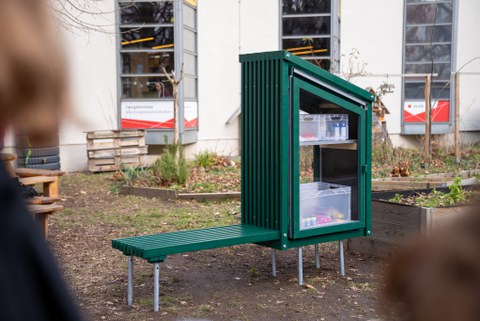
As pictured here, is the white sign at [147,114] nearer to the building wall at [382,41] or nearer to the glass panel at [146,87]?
the glass panel at [146,87]

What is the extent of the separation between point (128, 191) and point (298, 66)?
246 inches

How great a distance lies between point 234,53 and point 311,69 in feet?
40.7

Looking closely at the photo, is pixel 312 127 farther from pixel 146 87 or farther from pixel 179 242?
pixel 146 87

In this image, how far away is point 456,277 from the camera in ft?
3.14

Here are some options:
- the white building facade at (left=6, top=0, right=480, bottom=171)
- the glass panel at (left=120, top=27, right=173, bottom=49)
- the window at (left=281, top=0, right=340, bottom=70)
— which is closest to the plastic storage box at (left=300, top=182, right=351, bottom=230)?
the white building facade at (left=6, top=0, right=480, bottom=171)

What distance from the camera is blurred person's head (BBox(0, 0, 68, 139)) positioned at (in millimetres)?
967

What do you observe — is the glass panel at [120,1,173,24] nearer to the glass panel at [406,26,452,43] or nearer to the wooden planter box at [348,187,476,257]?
the glass panel at [406,26,452,43]

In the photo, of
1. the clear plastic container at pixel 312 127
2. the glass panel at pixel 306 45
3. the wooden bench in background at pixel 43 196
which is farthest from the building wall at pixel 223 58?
the clear plastic container at pixel 312 127

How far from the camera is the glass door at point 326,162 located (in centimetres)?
600

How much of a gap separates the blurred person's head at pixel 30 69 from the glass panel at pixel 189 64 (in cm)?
1514

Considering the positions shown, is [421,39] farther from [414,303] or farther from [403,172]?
[414,303]

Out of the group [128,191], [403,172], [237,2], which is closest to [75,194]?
[128,191]

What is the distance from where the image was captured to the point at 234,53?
18.2m

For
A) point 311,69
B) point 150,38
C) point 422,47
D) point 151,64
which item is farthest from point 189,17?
point 311,69
